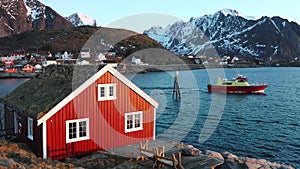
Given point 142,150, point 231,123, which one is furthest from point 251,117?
point 142,150

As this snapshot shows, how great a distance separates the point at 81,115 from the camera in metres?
18.8

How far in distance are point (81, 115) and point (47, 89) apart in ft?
12.0

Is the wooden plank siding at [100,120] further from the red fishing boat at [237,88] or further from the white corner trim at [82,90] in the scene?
the red fishing boat at [237,88]

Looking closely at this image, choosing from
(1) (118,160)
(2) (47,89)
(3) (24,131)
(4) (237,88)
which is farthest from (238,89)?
(3) (24,131)

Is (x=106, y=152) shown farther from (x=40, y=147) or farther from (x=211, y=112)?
(x=211, y=112)

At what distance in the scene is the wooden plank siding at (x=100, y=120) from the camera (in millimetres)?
17969

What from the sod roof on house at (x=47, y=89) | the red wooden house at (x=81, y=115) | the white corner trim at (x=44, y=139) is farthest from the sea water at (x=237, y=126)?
the white corner trim at (x=44, y=139)

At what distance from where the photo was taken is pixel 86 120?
19031 millimetres

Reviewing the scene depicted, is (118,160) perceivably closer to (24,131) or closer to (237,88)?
(24,131)

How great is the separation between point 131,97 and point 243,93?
6153 centimetres

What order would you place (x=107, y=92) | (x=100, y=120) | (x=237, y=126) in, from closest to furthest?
(x=100, y=120)
(x=107, y=92)
(x=237, y=126)

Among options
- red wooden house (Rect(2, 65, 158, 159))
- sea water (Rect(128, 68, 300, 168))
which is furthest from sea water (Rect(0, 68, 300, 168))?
red wooden house (Rect(2, 65, 158, 159))

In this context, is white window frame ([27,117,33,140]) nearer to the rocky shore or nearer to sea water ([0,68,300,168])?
the rocky shore

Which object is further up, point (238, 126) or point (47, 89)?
point (47, 89)
